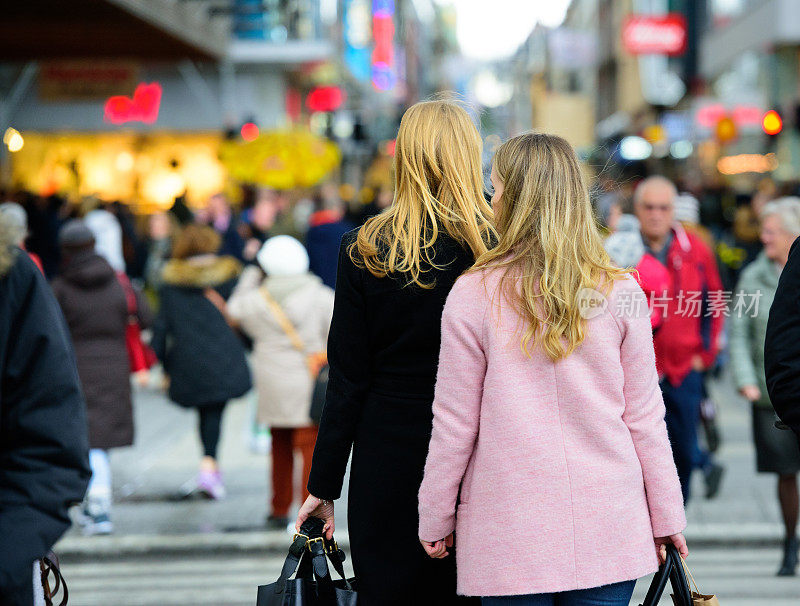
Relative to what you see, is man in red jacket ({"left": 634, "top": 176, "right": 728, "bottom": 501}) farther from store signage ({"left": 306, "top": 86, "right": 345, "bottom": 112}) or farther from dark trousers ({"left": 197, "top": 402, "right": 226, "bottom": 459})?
store signage ({"left": 306, "top": 86, "right": 345, "bottom": 112})

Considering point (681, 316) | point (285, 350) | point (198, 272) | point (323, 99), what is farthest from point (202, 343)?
point (323, 99)

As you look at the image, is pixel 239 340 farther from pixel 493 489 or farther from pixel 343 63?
pixel 343 63

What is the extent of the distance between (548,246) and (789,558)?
155 inches

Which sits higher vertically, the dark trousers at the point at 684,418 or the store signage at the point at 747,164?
the store signage at the point at 747,164

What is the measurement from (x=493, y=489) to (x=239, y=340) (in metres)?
5.31

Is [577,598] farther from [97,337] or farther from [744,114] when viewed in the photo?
[744,114]

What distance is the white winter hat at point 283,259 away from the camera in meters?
6.90

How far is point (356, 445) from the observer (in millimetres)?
3305

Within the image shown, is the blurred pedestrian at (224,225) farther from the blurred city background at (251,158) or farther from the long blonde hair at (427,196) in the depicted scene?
the long blonde hair at (427,196)

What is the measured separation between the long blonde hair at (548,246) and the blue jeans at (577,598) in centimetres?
60

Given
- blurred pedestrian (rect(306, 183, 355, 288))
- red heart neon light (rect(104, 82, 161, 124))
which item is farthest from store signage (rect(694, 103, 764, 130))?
blurred pedestrian (rect(306, 183, 355, 288))

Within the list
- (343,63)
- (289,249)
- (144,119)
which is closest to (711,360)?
(289,249)

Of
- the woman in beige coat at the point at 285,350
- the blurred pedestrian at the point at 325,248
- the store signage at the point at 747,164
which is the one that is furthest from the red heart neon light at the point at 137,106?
the woman in beige coat at the point at 285,350

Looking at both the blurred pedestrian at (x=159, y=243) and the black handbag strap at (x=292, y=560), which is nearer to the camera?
the black handbag strap at (x=292, y=560)
